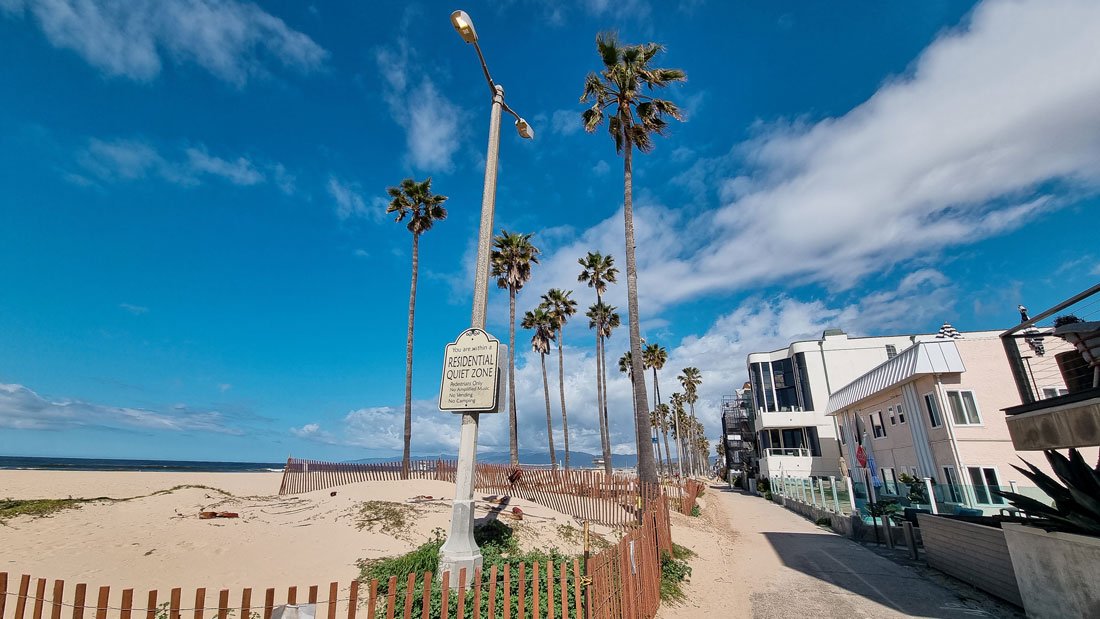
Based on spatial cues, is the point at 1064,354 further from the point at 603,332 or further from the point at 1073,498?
the point at 603,332

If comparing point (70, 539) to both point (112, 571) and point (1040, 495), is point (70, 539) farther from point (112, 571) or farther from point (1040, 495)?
point (1040, 495)

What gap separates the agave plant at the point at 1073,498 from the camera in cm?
636

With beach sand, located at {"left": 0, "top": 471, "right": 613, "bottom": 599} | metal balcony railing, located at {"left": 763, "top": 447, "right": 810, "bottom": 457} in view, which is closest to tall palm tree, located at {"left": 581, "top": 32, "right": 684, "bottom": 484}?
beach sand, located at {"left": 0, "top": 471, "right": 613, "bottom": 599}

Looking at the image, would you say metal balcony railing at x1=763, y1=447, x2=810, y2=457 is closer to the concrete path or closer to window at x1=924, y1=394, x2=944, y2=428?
window at x1=924, y1=394, x2=944, y2=428

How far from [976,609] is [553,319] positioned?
35.0m

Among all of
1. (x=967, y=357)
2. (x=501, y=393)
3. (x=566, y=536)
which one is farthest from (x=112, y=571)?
(x=967, y=357)

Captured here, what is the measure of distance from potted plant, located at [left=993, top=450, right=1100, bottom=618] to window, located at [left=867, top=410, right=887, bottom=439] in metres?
20.6

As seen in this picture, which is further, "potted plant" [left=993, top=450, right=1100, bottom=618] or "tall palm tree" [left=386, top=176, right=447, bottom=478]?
"tall palm tree" [left=386, top=176, right=447, bottom=478]

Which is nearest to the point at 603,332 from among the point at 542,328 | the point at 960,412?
the point at 542,328

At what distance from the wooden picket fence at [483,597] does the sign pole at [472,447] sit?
39 centimetres

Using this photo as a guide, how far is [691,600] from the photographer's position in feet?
29.5

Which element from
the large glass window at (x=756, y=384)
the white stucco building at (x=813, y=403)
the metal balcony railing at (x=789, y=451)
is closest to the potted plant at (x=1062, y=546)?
the white stucco building at (x=813, y=403)

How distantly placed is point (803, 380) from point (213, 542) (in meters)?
49.3

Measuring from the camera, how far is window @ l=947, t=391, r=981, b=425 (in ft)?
62.0
